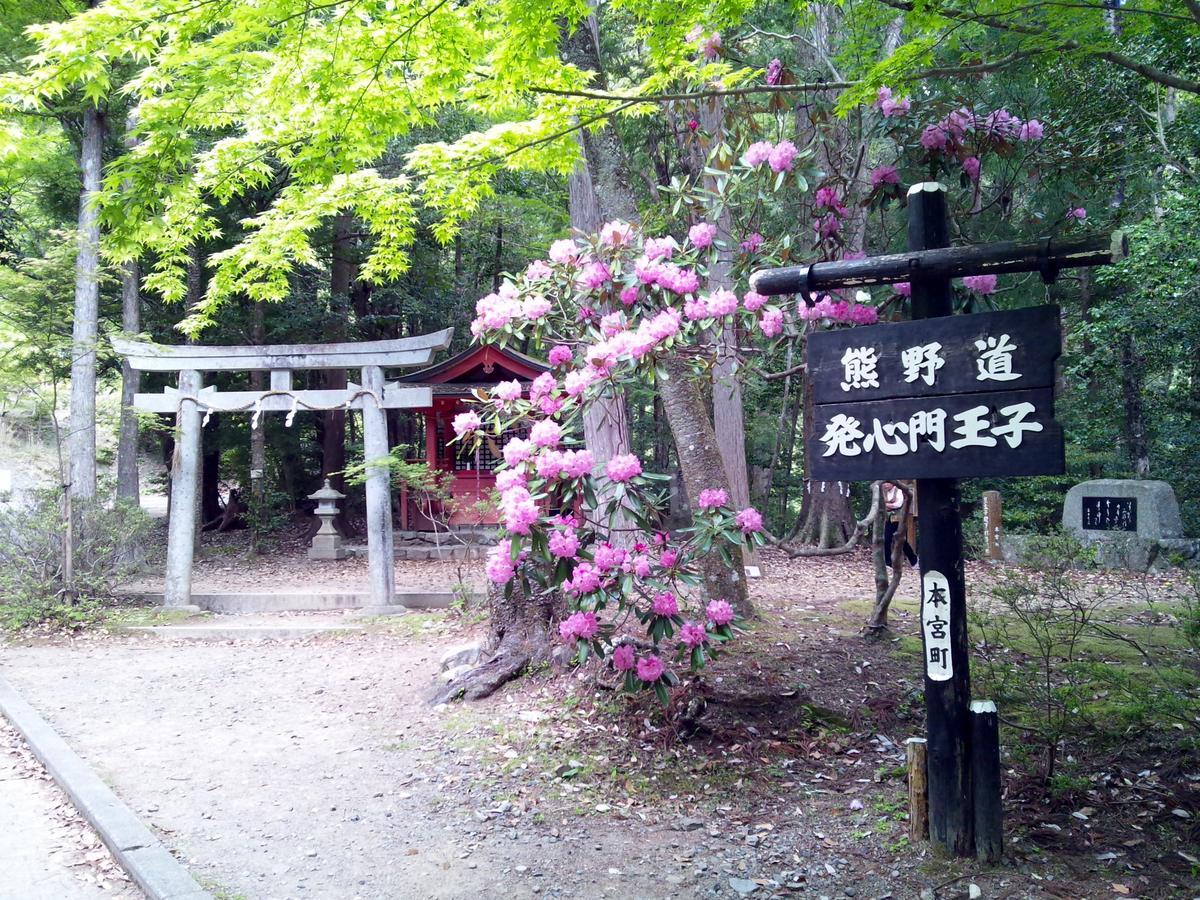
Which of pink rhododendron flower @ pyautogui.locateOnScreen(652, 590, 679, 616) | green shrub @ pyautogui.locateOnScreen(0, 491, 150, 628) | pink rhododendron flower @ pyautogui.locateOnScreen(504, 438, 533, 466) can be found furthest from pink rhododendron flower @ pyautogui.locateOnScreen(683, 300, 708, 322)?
green shrub @ pyautogui.locateOnScreen(0, 491, 150, 628)

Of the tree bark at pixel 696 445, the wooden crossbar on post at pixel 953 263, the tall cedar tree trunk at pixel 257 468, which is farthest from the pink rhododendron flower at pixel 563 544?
the tall cedar tree trunk at pixel 257 468

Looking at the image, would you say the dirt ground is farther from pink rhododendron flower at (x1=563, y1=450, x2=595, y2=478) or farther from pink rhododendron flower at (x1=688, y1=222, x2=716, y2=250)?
pink rhododendron flower at (x1=688, y1=222, x2=716, y2=250)

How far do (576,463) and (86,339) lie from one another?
9.83 meters

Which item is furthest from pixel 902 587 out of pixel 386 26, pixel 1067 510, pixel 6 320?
pixel 6 320

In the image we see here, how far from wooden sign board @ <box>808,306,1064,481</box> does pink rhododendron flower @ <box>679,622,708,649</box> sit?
138 centimetres

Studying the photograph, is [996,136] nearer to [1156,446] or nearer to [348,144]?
[348,144]

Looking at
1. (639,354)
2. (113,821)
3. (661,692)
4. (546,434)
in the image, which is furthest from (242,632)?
(639,354)

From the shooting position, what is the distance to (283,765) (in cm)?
540

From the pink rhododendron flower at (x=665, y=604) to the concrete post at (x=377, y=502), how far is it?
6.53 m

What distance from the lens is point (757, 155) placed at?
527 cm

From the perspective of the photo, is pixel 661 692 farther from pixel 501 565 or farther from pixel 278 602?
pixel 278 602

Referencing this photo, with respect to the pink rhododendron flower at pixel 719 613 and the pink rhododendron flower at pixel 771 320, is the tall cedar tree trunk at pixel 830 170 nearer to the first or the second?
the pink rhododendron flower at pixel 771 320

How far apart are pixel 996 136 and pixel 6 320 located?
11.2 metres

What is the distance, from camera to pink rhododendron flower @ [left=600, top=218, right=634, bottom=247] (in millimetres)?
5176
